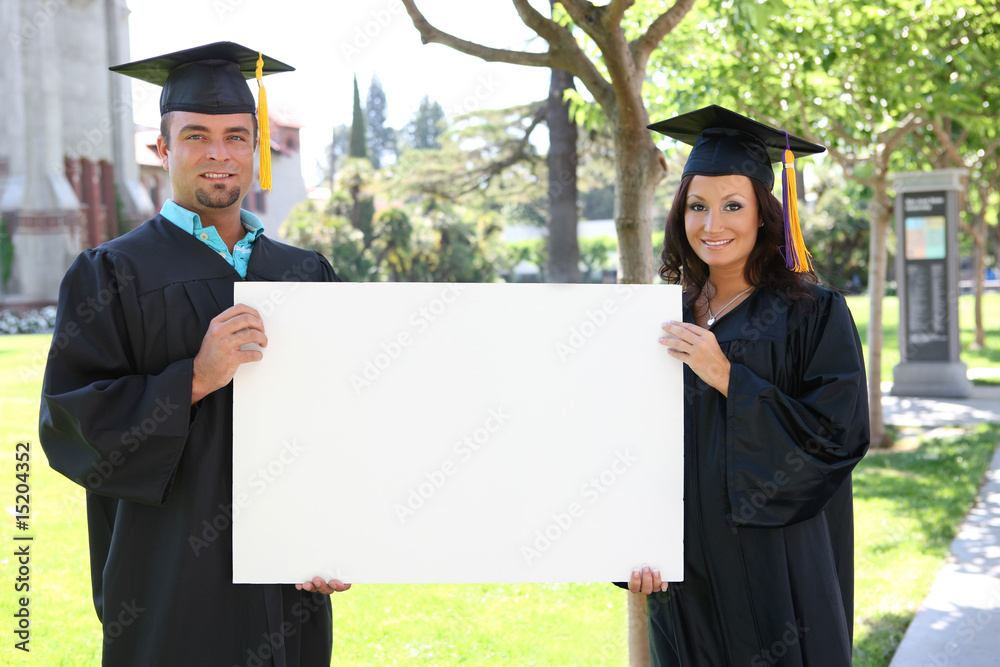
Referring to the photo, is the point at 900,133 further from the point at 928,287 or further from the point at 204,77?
the point at 204,77

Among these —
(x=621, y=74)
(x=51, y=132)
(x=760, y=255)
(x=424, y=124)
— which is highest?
(x=424, y=124)

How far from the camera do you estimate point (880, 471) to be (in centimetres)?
712

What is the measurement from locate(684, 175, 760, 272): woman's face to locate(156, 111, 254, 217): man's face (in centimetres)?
129

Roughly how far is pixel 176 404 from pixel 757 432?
147 centimetres

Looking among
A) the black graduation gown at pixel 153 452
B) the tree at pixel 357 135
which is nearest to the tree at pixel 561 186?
the black graduation gown at pixel 153 452

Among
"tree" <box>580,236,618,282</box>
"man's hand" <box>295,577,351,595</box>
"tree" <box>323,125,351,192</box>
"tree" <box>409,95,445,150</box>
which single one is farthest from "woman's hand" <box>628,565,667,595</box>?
"tree" <box>409,95,445,150</box>

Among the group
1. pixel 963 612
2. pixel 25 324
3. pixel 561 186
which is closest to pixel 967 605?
pixel 963 612

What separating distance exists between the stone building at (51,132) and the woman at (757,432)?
74.3 feet

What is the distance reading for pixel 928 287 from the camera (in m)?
11.1

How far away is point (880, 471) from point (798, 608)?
18.4ft

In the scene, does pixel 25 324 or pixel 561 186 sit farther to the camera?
pixel 25 324

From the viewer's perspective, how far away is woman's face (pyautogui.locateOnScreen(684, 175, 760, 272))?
7.39ft

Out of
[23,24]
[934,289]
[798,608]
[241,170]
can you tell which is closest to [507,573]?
[798,608]

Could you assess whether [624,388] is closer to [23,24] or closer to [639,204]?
[639,204]
